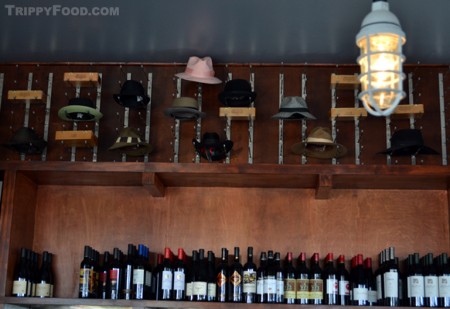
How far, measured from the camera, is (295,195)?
12.2 feet

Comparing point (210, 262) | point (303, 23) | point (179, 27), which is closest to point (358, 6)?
point (303, 23)

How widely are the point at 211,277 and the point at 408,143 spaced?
3.68ft

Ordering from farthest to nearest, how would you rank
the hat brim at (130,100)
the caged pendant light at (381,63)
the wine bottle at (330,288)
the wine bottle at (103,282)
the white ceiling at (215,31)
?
the hat brim at (130,100) < the wine bottle at (103,282) < the wine bottle at (330,288) < the white ceiling at (215,31) < the caged pendant light at (381,63)

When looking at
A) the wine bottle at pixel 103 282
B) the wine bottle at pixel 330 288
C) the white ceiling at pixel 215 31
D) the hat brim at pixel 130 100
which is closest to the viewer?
the white ceiling at pixel 215 31

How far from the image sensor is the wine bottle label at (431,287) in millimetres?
3307

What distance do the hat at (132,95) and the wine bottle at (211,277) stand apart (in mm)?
851

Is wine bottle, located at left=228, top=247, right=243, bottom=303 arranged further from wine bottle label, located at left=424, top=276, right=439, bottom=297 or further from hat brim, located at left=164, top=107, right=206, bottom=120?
wine bottle label, located at left=424, top=276, right=439, bottom=297

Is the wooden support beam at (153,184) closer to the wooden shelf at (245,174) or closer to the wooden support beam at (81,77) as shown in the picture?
the wooden shelf at (245,174)

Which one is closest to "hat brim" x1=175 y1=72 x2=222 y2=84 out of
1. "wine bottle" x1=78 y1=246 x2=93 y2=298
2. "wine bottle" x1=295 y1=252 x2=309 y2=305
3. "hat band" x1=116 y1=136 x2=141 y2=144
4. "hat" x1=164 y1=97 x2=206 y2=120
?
"hat" x1=164 y1=97 x2=206 y2=120

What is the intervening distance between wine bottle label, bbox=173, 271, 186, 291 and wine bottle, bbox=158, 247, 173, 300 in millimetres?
18

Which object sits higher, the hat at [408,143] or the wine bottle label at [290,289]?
the hat at [408,143]

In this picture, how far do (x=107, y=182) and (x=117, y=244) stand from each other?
32 cm

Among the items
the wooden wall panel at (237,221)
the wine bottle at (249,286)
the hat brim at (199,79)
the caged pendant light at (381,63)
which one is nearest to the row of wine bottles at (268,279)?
the wine bottle at (249,286)

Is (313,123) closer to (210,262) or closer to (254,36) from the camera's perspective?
(254,36)
